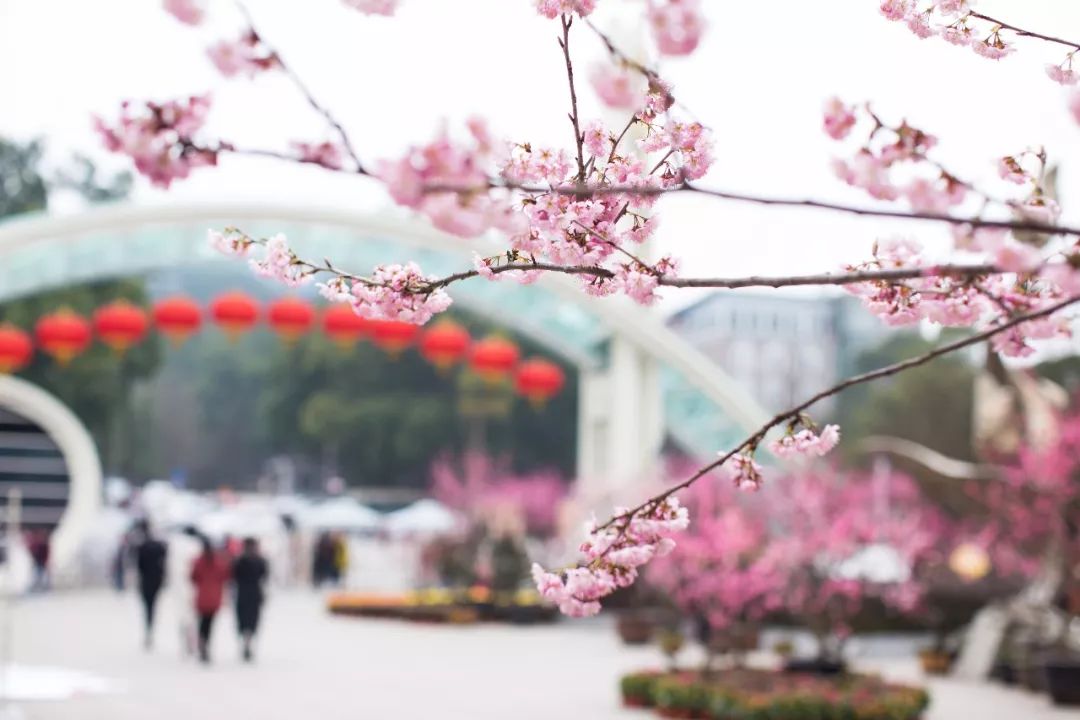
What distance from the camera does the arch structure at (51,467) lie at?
2692 cm

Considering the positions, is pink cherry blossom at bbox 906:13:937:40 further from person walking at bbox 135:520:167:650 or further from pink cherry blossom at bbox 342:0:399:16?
person walking at bbox 135:520:167:650

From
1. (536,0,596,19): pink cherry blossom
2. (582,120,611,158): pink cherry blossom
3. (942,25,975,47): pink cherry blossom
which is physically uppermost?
(942,25,975,47): pink cherry blossom

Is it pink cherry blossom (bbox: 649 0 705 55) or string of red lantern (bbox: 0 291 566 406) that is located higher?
string of red lantern (bbox: 0 291 566 406)

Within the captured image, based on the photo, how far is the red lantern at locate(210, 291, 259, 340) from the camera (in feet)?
61.9

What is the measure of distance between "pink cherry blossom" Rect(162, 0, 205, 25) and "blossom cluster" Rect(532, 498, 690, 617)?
1812 mm

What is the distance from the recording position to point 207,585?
15547mm

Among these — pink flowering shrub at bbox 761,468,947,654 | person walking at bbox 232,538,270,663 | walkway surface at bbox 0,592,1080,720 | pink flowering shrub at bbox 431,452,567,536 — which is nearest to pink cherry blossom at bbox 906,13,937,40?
walkway surface at bbox 0,592,1080,720

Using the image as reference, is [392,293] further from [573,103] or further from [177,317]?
[177,317]

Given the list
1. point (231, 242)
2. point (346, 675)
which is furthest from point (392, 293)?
point (346, 675)

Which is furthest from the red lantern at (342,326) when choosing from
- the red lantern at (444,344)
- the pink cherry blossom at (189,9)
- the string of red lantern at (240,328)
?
the pink cherry blossom at (189,9)

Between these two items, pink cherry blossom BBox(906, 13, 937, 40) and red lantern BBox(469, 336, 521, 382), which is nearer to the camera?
pink cherry blossom BBox(906, 13, 937, 40)

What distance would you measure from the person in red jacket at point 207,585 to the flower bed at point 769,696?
173 inches

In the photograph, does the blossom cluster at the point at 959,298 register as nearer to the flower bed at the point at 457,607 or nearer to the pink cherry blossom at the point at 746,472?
the pink cherry blossom at the point at 746,472

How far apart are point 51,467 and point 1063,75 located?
87.4ft
